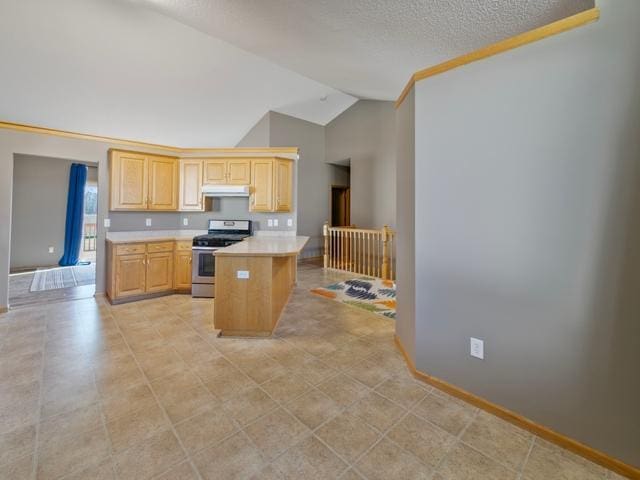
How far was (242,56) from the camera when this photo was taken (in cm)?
427

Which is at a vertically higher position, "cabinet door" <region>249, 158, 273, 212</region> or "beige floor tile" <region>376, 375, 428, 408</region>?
"cabinet door" <region>249, 158, 273, 212</region>

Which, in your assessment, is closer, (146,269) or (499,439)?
(499,439)

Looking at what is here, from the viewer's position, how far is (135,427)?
1.59 m

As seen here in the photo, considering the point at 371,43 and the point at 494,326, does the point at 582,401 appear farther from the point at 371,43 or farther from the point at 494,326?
the point at 371,43

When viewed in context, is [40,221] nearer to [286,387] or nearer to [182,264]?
[182,264]

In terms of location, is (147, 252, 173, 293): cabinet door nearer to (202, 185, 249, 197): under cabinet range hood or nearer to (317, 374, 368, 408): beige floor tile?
(202, 185, 249, 197): under cabinet range hood

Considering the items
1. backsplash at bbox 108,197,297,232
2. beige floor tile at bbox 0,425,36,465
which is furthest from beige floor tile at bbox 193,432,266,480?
backsplash at bbox 108,197,297,232

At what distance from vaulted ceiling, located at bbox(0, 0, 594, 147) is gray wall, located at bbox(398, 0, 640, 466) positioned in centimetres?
75

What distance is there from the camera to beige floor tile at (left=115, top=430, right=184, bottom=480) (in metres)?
1.30

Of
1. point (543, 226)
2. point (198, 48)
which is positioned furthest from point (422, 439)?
point (198, 48)

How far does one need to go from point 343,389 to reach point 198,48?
4.37 metres

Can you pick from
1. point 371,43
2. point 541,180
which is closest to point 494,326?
point 541,180

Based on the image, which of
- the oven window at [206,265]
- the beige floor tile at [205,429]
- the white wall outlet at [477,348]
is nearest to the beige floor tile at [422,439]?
the white wall outlet at [477,348]

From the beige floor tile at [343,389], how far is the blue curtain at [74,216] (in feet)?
24.9
